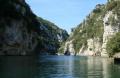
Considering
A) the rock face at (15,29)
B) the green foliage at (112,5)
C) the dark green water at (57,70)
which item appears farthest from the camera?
the green foliage at (112,5)

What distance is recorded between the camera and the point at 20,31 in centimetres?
15800

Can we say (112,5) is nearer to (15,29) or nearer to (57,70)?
(15,29)

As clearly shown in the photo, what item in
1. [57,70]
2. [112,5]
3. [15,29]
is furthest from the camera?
[112,5]

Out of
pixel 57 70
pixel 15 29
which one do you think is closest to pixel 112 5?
pixel 15 29

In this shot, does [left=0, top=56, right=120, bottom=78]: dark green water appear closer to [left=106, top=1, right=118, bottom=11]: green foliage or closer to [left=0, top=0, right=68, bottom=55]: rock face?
[left=0, top=0, right=68, bottom=55]: rock face

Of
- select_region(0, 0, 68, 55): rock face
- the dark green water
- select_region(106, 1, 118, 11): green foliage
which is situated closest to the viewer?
the dark green water

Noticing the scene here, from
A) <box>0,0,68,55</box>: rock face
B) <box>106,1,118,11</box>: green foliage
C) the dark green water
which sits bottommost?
the dark green water

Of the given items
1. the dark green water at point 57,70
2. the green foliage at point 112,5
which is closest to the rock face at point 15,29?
the green foliage at point 112,5

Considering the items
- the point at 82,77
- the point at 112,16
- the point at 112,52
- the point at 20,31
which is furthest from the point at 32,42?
the point at 82,77

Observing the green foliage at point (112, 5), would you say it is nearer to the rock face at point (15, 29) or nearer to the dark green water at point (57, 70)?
the rock face at point (15, 29)

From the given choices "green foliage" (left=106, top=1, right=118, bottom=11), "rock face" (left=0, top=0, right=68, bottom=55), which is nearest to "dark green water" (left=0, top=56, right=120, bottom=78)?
"rock face" (left=0, top=0, right=68, bottom=55)

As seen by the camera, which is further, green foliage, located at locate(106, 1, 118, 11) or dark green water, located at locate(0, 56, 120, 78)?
green foliage, located at locate(106, 1, 118, 11)

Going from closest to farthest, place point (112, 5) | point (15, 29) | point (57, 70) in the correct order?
point (57, 70)
point (15, 29)
point (112, 5)

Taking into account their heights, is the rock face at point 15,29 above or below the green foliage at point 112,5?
below
